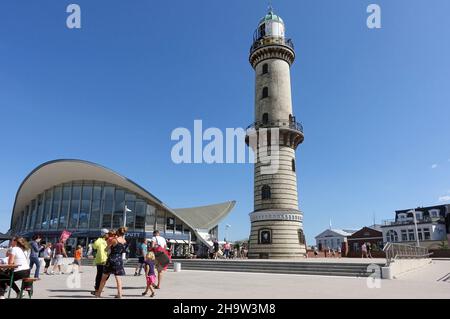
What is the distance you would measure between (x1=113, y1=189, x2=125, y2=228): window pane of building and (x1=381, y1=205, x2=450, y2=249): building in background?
47599mm

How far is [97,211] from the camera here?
133ft

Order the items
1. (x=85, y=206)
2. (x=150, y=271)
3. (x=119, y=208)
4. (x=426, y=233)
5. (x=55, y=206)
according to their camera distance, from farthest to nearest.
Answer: (x=426, y=233)
(x=55, y=206)
(x=85, y=206)
(x=119, y=208)
(x=150, y=271)

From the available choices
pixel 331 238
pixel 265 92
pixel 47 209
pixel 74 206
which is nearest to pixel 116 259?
pixel 265 92

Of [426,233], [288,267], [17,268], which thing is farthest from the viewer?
[426,233]

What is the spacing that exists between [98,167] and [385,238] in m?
53.0

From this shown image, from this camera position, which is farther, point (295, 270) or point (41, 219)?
point (41, 219)

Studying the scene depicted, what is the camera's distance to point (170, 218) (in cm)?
4353

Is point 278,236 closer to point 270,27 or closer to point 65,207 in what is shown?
point 270,27

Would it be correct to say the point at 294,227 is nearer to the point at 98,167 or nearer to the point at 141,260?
the point at 141,260

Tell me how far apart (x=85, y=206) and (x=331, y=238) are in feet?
197

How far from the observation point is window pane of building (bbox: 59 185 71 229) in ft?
134

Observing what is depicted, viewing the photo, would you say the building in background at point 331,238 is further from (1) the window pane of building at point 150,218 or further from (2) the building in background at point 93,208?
(1) the window pane of building at point 150,218
